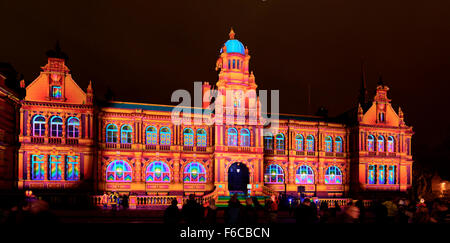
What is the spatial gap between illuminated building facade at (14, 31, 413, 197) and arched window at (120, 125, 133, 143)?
11 cm

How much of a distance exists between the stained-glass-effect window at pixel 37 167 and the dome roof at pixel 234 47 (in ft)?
77.9

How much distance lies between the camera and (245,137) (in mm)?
44406

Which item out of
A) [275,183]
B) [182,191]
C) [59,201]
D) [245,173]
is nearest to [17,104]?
[59,201]

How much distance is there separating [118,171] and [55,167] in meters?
6.37

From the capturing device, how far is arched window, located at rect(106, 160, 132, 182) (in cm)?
4150

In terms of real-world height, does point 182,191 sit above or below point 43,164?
below

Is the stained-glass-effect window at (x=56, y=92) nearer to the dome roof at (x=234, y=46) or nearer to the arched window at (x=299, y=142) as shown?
the dome roof at (x=234, y=46)

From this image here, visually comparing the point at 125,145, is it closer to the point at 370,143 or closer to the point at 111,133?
the point at 111,133

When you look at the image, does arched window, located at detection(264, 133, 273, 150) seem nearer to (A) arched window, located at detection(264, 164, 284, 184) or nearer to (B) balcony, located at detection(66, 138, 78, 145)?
(A) arched window, located at detection(264, 164, 284, 184)

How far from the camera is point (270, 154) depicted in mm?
46625

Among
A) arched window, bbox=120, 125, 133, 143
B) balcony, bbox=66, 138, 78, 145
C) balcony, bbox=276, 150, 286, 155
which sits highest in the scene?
arched window, bbox=120, 125, 133, 143

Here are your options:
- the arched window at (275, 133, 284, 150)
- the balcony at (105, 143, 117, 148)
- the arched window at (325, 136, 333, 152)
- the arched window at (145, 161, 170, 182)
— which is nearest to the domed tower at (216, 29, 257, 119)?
the arched window at (275, 133, 284, 150)
